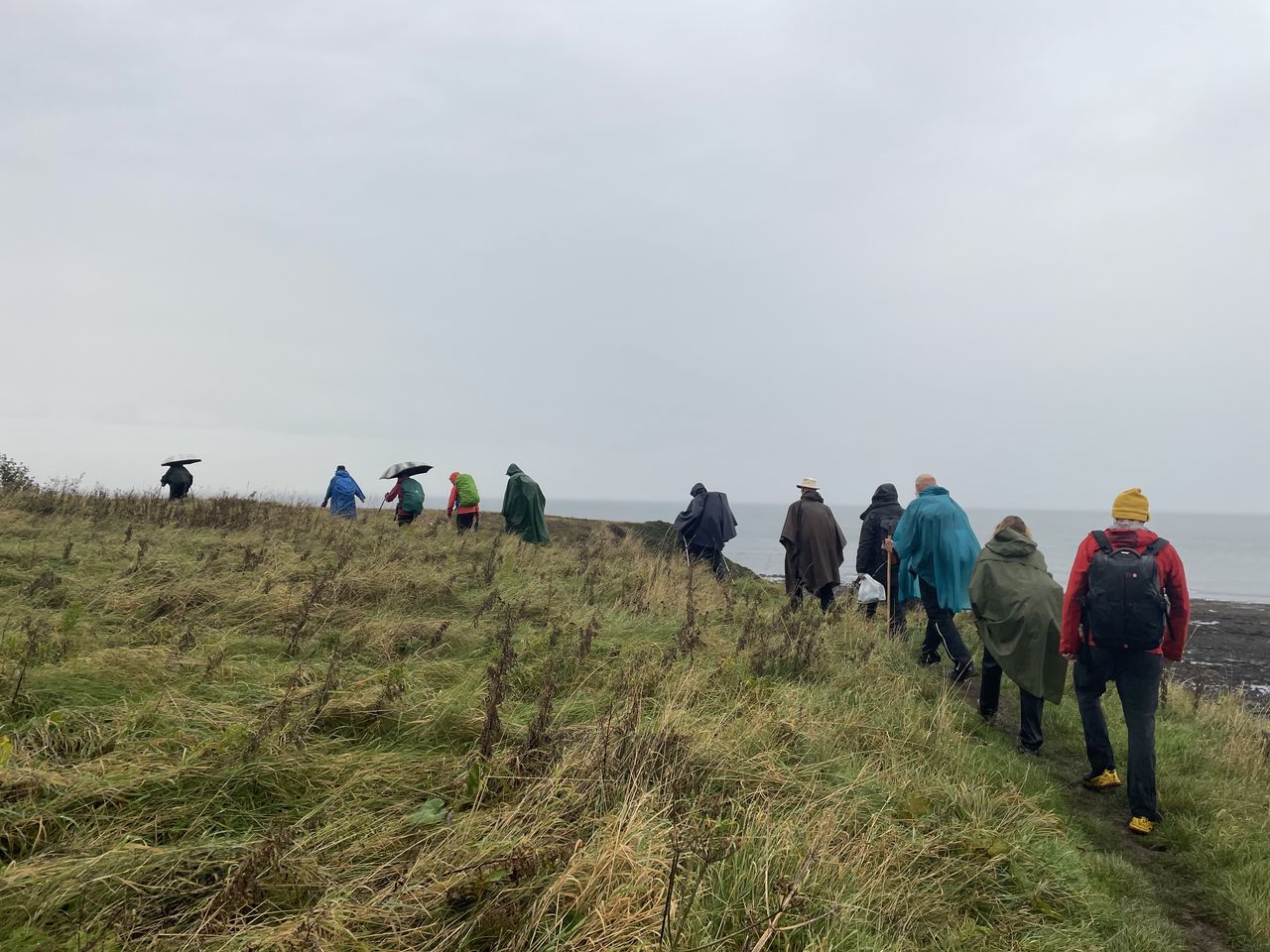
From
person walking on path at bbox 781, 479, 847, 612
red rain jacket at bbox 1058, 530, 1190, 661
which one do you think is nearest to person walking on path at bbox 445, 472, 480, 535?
person walking on path at bbox 781, 479, 847, 612

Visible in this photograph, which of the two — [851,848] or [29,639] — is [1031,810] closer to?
[851,848]

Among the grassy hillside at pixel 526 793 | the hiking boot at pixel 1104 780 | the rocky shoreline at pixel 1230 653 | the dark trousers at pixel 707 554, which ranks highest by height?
the dark trousers at pixel 707 554

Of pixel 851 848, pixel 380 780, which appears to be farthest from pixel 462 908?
pixel 851 848

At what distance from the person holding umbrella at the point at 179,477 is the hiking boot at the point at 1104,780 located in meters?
15.6

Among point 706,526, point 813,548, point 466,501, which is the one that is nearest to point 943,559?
point 813,548

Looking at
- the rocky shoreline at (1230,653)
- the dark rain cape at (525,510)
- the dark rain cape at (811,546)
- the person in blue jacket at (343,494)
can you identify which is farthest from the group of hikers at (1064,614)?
the person in blue jacket at (343,494)

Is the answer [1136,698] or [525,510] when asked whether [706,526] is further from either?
[1136,698]

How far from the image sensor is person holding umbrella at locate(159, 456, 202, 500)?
46.1 ft

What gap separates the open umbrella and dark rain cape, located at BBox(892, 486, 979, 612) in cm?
1050

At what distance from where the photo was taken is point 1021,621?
5906 millimetres

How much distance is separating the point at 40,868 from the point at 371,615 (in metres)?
3.91

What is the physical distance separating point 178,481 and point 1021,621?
1550 centimetres

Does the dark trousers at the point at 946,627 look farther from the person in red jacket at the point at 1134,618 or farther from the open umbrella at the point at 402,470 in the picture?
the open umbrella at the point at 402,470

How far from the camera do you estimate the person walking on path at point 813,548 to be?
995 centimetres
